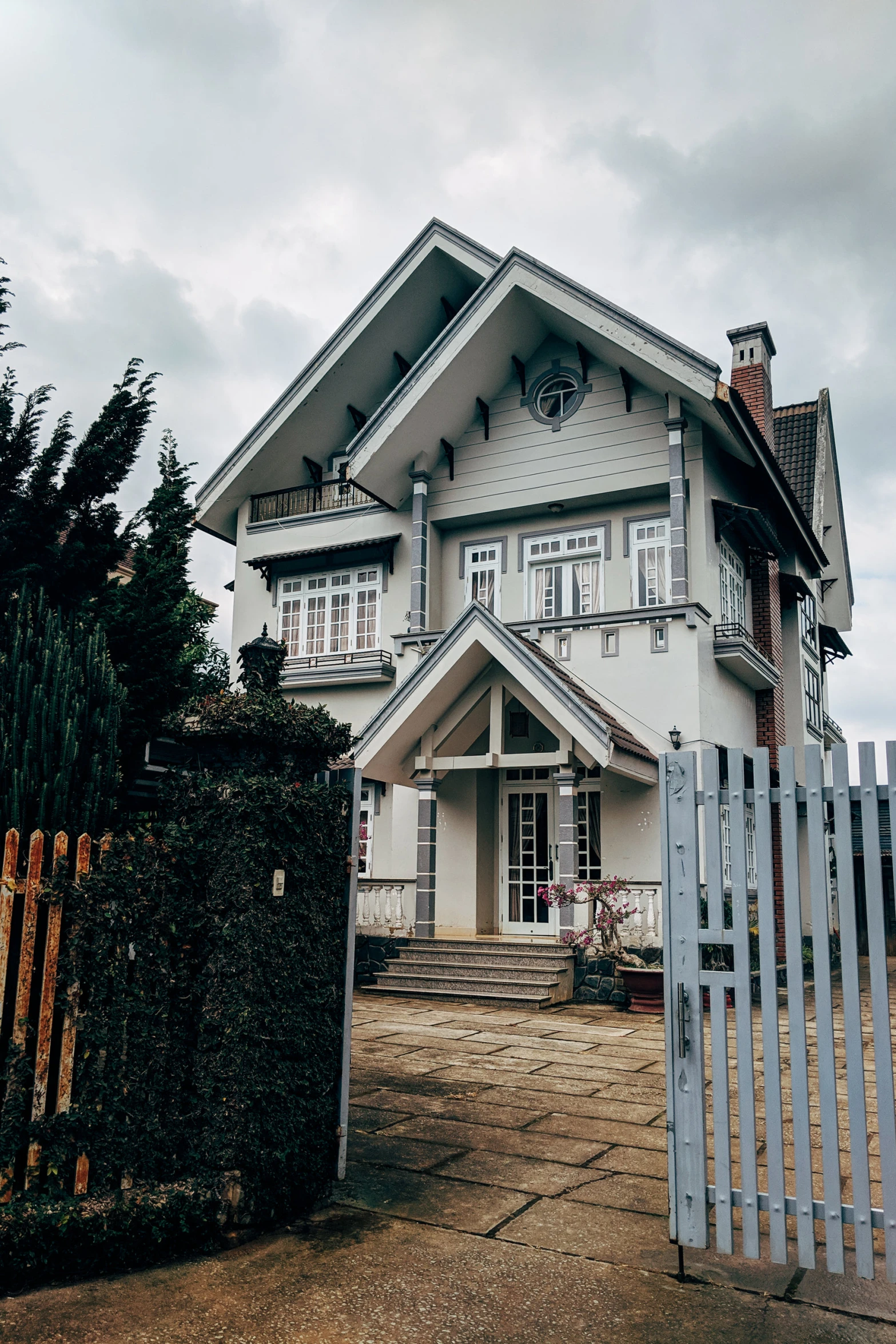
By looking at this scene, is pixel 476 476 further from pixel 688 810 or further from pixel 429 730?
pixel 688 810

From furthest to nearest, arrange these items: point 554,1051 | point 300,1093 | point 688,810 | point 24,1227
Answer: point 554,1051, point 300,1093, point 688,810, point 24,1227

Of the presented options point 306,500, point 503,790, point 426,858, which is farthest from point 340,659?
point 426,858

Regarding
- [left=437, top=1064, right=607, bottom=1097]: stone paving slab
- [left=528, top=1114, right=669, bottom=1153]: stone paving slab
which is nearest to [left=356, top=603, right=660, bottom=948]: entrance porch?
[left=437, top=1064, right=607, bottom=1097]: stone paving slab

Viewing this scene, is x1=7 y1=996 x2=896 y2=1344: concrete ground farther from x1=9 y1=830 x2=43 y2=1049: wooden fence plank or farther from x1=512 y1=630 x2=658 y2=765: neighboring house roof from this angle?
x1=512 y1=630 x2=658 y2=765: neighboring house roof

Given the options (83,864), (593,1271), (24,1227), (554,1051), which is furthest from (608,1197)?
(554,1051)

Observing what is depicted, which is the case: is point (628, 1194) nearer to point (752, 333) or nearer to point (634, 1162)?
point (634, 1162)

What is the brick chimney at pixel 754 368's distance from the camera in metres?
18.9

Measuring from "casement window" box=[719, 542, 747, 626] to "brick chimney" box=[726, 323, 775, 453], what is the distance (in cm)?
359

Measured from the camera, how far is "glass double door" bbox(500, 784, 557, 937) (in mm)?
15398

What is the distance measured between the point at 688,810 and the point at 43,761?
10.0ft

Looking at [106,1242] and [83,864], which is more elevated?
[83,864]

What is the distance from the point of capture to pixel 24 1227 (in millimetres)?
3965

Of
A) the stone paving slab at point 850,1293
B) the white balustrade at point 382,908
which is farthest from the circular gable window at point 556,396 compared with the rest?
the stone paving slab at point 850,1293

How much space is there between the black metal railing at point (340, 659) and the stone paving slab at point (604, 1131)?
10.8m
